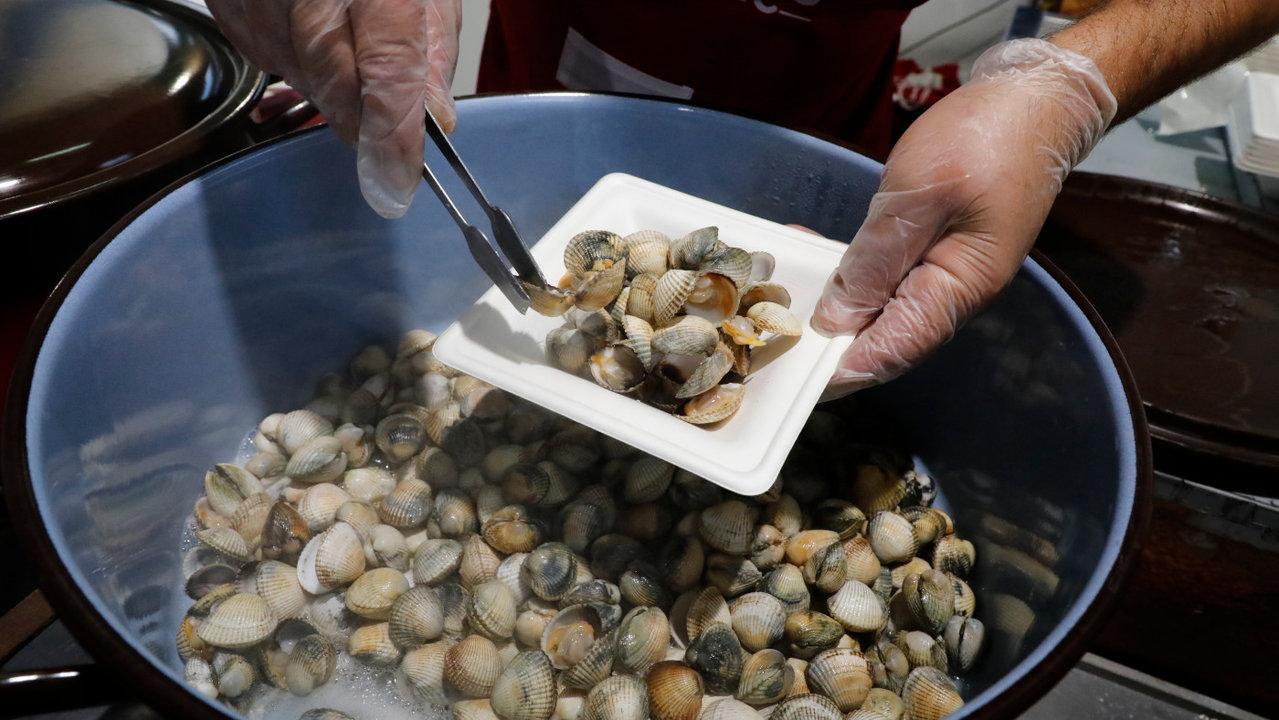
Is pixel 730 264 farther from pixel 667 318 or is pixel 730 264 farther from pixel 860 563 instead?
pixel 860 563

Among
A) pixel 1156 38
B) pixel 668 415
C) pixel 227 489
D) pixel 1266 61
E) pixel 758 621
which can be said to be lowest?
pixel 227 489

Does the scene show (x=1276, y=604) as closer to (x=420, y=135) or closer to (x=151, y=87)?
(x=420, y=135)

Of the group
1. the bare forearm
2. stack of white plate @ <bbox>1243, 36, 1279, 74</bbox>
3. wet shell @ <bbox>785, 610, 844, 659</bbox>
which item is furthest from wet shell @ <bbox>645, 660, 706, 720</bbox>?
stack of white plate @ <bbox>1243, 36, 1279, 74</bbox>

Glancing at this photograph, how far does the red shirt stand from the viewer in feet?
3.35

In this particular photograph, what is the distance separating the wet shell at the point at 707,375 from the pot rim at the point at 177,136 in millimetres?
573

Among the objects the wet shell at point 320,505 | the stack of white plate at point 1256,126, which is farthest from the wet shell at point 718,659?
the stack of white plate at point 1256,126

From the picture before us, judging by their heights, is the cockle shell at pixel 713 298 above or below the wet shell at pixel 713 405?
above

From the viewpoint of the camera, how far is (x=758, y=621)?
2.59 ft

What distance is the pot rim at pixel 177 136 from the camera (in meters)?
0.79

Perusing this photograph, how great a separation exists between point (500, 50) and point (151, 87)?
54cm

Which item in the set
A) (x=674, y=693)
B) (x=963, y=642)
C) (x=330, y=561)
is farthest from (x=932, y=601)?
(x=330, y=561)

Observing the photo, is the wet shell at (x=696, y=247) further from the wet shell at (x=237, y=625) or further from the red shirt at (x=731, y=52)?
the wet shell at (x=237, y=625)

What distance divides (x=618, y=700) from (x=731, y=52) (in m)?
0.81

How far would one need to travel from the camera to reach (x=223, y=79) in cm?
99
